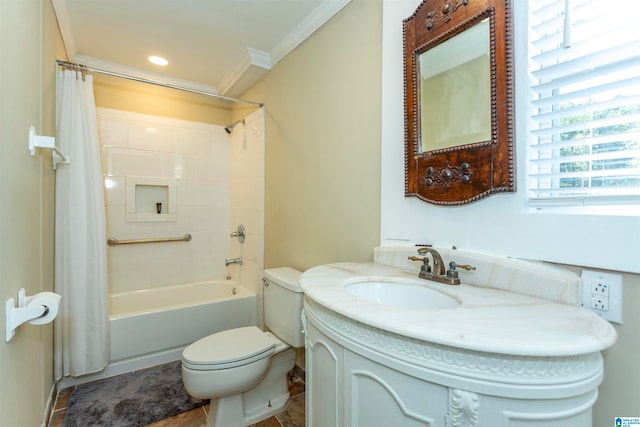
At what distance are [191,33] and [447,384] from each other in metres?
2.50

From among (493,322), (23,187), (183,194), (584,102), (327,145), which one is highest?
(327,145)

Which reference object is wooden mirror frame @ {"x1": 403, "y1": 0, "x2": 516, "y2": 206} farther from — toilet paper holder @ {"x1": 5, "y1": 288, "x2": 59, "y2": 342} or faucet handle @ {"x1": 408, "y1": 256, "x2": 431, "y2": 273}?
toilet paper holder @ {"x1": 5, "y1": 288, "x2": 59, "y2": 342}

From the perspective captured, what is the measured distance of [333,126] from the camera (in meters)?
1.79

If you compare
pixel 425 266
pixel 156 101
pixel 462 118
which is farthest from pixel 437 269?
pixel 156 101

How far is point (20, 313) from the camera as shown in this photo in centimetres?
86

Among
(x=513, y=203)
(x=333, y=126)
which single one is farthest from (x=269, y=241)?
(x=513, y=203)

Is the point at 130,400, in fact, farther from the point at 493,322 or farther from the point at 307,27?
the point at 307,27

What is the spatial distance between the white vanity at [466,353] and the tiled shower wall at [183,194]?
1.75m

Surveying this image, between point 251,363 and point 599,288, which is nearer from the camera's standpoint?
point 599,288

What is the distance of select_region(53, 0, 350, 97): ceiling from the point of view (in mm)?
1811

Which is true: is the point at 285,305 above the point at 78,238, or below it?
below

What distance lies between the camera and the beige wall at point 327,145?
60.9 inches

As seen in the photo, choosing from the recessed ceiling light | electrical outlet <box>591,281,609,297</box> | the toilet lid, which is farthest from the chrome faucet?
the recessed ceiling light

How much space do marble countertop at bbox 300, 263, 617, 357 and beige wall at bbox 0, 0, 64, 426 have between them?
36.4 inches
